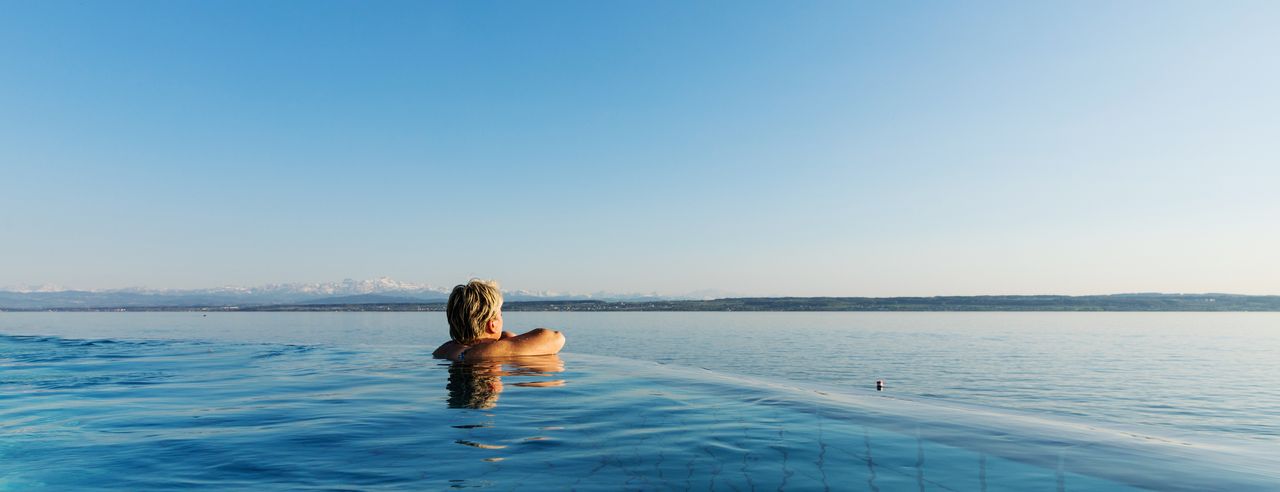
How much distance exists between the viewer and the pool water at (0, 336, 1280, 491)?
18.3 ft

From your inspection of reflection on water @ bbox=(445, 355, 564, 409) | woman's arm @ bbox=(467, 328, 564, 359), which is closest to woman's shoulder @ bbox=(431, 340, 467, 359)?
reflection on water @ bbox=(445, 355, 564, 409)

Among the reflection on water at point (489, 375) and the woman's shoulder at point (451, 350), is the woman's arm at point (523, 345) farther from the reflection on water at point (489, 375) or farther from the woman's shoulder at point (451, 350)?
the woman's shoulder at point (451, 350)

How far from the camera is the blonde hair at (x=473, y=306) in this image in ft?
42.7

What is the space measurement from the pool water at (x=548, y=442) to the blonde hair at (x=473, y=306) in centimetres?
135

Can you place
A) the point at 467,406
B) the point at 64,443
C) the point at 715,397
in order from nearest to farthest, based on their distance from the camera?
the point at 64,443 < the point at 467,406 < the point at 715,397

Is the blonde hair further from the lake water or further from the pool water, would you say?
the pool water

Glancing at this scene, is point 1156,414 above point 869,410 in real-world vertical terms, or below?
below

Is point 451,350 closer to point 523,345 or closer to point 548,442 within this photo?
point 523,345

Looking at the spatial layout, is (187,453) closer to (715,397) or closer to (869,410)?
(715,397)

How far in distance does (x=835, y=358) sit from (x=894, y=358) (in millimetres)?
3067

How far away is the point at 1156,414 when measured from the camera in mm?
14953

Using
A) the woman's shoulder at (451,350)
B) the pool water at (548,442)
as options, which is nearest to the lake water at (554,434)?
the pool water at (548,442)

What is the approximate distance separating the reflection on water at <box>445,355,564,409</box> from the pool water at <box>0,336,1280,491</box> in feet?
0.31

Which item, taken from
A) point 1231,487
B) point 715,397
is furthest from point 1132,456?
point 715,397
